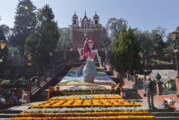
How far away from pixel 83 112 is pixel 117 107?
1.77 meters

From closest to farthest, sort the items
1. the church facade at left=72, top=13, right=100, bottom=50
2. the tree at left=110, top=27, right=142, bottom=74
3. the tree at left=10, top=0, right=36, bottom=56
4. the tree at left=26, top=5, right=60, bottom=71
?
the tree at left=110, top=27, right=142, bottom=74, the tree at left=26, top=5, right=60, bottom=71, the tree at left=10, top=0, right=36, bottom=56, the church facade at left=72, top=13, right=100, bottom=50

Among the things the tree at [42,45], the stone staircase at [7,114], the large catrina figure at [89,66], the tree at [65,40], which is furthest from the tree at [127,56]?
the tree at [65,40]

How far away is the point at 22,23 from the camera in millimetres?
46406

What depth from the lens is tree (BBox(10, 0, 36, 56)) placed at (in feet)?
147

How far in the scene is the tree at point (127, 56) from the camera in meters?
23.3

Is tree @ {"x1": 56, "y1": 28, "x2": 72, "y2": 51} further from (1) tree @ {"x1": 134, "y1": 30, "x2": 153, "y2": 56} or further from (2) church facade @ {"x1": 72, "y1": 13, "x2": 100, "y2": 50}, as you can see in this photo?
(1) tree @ {"x1": 134, "y1": 30, "x2": 153, "y2": 56}

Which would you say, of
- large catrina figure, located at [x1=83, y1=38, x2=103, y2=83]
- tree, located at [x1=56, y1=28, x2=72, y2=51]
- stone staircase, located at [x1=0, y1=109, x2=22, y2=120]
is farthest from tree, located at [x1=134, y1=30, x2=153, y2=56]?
stone staircase, located at [x1=0, y1=109, x2=22, y2=120]

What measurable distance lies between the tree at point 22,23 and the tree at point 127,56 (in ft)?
85.2

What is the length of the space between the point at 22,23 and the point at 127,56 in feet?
106

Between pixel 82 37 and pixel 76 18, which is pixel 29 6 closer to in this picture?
pixel 76 18

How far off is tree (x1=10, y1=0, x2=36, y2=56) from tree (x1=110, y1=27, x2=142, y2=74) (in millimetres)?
25960

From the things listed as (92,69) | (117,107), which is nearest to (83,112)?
(117,107)

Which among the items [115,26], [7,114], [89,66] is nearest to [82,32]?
[115,26]

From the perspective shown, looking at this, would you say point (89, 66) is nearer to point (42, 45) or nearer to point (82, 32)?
point (42, 45)
